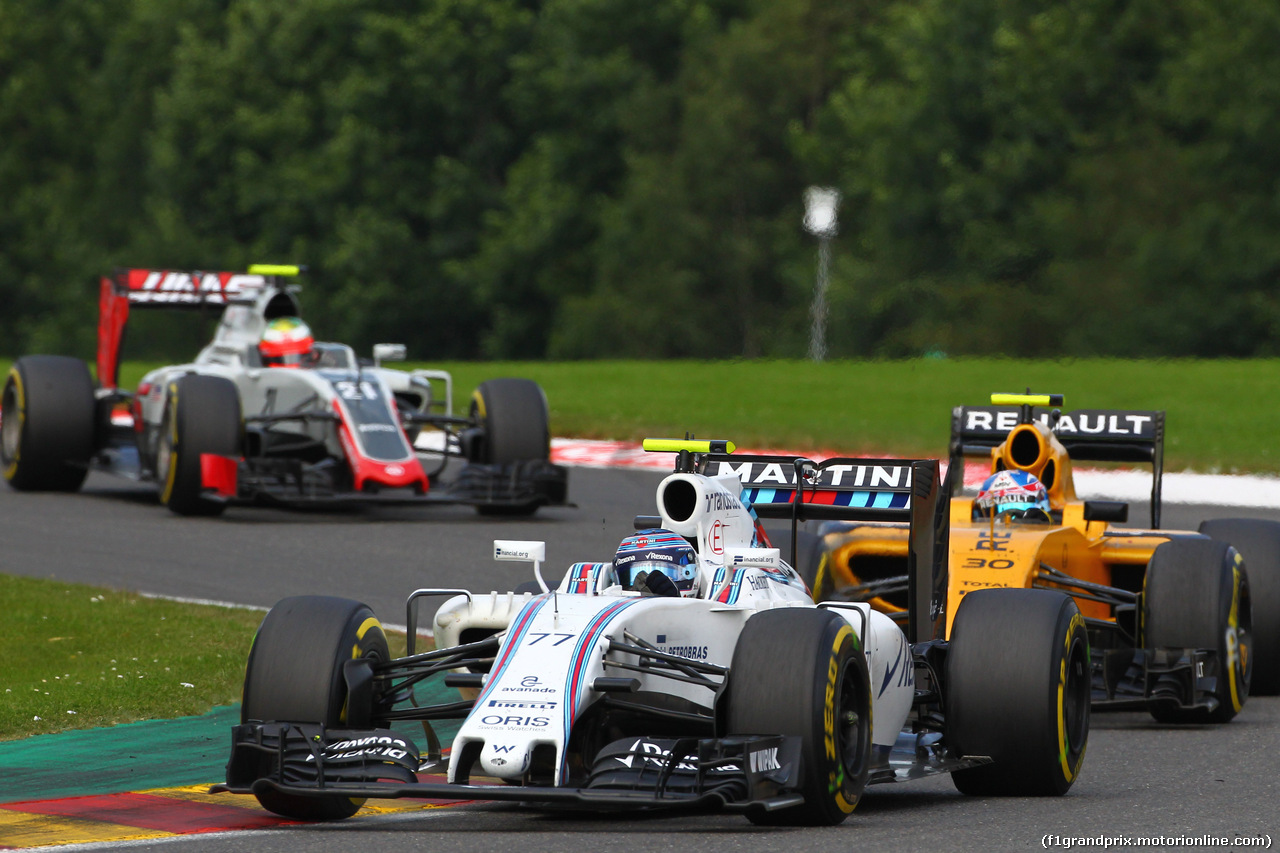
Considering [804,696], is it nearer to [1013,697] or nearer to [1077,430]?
[1013,697]

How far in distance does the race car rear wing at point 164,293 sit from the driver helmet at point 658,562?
11.6 meters

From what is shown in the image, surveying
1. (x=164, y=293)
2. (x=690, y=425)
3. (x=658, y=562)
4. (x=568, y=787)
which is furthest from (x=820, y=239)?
(x=568, y=787)

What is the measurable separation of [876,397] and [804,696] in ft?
75.3

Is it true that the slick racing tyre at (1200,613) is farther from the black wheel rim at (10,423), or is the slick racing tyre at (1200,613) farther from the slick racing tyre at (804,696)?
the black wheel rim at (10,423)

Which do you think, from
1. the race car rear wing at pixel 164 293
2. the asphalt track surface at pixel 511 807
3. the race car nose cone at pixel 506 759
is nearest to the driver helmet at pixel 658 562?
the asphalt track surface at pixel 511 807

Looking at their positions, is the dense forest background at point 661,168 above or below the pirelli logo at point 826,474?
above

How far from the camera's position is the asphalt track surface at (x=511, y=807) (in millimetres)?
6785

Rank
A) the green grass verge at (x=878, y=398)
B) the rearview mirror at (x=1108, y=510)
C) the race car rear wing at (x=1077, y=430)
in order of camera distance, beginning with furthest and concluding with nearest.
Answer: the green grass verge at (x=878, y=398), the race car rear wing at (x=1077, y=430), the rearview mirror at (x=1108, y=510)

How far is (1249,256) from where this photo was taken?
4741 cm

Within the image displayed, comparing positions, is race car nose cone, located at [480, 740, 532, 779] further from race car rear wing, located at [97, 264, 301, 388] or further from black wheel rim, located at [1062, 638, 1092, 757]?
race car rear wing, located at [97, 264, 301, 388]

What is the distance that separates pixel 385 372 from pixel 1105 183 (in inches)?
1336

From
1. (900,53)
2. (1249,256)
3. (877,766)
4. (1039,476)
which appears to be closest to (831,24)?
(900,53)

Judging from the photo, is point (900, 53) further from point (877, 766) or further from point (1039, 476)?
point (877, 766)

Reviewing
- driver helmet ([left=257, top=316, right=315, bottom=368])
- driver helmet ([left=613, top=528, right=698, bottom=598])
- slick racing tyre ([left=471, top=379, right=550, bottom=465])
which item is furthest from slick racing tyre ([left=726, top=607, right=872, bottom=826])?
driver helmet ([left=257, top=316, right=315, bottom=368])
